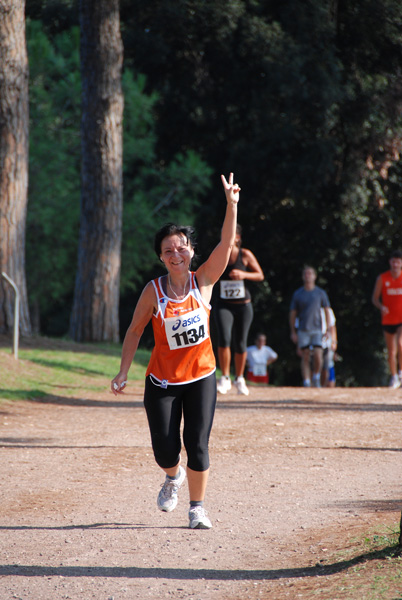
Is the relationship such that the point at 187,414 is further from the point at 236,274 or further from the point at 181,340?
the point at 236,274

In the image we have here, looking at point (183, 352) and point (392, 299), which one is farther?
point (392, 299)

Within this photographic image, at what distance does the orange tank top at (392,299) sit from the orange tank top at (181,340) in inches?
327

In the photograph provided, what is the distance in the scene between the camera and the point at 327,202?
23531mm

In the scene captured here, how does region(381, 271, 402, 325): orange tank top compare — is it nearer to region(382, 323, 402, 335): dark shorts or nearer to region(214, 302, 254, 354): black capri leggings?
region(382, 323, 402, 335): dark shorts

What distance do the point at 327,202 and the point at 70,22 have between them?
29.1 feet

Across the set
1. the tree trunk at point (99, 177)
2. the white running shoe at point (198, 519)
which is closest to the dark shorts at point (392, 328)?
the tree trunk at point (99, 177)

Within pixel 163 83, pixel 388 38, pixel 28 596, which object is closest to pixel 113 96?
pixel 163 83

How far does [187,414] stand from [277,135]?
17302 millimetres

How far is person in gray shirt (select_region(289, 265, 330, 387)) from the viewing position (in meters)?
13.8

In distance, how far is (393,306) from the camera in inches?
500

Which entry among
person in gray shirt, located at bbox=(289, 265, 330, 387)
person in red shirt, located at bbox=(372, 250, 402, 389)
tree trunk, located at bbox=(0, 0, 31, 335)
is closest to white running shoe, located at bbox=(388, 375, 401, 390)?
person in red shirt, located at bbox=(372, 250, 402, 389)

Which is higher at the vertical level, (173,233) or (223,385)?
(173,233)

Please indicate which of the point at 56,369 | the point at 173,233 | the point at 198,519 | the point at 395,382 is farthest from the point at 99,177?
the point at 198,519

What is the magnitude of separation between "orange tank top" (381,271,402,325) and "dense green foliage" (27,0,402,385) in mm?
8585
